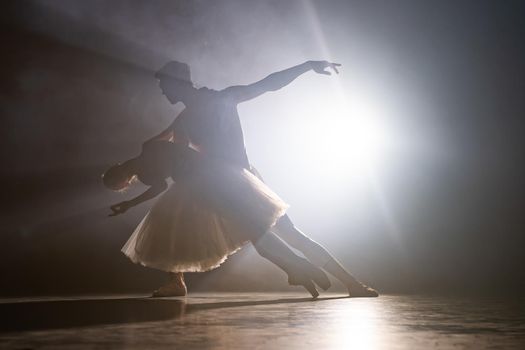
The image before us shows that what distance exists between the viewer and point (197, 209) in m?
2.39

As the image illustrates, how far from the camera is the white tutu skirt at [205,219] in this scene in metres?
2.20

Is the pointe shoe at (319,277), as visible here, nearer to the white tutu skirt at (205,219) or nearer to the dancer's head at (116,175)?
the white tutu skirt at (205,219)

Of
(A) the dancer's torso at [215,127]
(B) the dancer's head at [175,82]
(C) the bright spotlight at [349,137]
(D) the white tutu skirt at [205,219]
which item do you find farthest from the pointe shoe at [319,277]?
(C) the bright spotlight at [349,137]

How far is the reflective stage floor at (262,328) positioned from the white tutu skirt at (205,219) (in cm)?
42

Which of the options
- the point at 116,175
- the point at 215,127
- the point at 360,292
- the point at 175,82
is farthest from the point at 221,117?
the point at 360,292

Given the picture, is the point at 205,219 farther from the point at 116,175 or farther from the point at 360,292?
the point at 360,292

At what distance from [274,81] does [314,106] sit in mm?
1656

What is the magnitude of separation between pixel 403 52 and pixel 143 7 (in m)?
2.06

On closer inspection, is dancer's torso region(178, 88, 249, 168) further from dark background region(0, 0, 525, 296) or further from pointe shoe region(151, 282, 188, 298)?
dark background region(0, 0, 525, 296)

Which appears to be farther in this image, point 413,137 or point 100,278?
point 413,137

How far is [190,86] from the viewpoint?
2.68 m

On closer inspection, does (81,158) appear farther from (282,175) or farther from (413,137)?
(413,137)

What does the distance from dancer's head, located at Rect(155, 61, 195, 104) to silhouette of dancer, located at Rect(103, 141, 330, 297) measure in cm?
43

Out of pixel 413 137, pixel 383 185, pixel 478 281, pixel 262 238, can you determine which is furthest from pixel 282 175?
pixel 262 238
